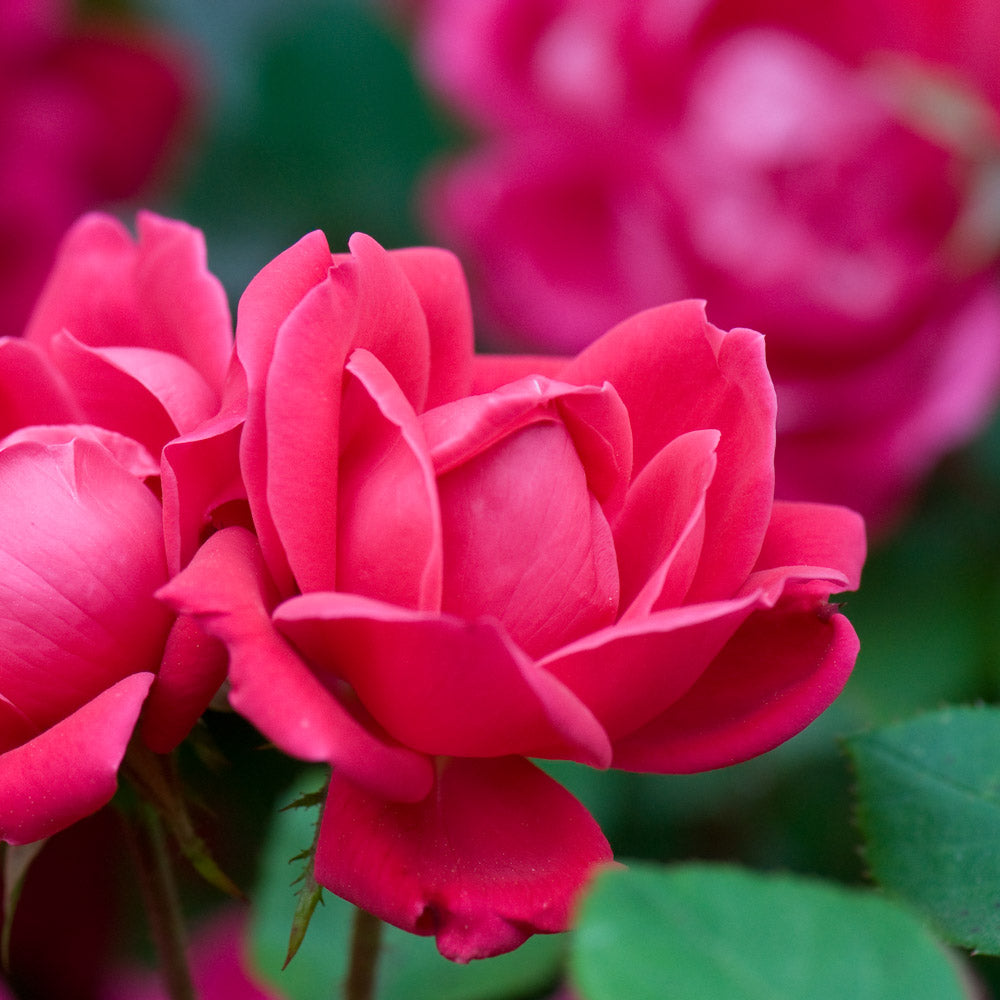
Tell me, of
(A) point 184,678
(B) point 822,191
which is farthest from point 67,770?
(B) point 822,191

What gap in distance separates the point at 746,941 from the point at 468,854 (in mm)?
101

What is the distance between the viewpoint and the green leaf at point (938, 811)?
Answer: 346mm

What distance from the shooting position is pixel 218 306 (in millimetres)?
371

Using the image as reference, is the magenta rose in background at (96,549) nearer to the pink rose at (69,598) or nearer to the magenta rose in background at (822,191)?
the pink rose at (69,598)

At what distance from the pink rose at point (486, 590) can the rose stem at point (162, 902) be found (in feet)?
0.31

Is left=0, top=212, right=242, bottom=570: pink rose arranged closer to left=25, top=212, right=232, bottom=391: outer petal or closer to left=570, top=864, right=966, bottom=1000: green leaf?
left=25, top=212, right=232, bottom=391: outer petal

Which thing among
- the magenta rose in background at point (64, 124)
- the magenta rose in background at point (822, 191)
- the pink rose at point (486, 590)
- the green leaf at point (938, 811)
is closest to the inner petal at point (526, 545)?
the pink rose at point (486, 590)

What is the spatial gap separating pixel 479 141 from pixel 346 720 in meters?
0.74

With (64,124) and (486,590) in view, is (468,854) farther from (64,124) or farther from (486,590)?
(64,124)

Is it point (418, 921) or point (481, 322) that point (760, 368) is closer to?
point (418, 921)

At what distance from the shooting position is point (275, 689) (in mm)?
269

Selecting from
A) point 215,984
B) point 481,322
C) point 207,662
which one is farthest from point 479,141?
point 207,662

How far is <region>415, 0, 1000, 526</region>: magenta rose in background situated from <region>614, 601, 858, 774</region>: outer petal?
37 centimetres

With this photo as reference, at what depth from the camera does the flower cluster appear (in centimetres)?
28
